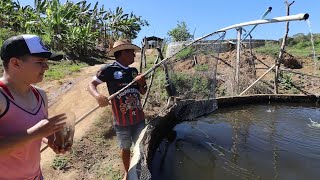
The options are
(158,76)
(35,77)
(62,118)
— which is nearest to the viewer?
(62,118)

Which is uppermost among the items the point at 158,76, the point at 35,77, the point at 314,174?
the point at 35,77

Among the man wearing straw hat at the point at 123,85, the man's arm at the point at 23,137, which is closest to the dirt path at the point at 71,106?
the man wearing straw hat at the point at 123,85

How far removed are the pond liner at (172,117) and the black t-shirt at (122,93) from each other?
35 cm

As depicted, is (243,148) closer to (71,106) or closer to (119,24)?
(71,106)

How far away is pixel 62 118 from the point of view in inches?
64.7

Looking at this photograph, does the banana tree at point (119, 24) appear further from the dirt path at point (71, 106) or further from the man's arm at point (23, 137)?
the man's arm at point (23, 137)

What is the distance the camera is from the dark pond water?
4.58 metres

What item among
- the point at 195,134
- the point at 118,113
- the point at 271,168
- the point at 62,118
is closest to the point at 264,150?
the point at 271,168

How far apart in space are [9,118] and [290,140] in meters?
5.22

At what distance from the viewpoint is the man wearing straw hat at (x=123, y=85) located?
137 inches

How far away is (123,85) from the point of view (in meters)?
3.54

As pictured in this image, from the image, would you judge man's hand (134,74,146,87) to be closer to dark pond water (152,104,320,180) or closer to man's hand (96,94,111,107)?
man's hand (96,94,111,107)

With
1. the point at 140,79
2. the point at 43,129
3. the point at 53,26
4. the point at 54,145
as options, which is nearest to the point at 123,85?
the point at 140,79

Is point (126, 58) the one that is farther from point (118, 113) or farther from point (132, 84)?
point (118, 113)
